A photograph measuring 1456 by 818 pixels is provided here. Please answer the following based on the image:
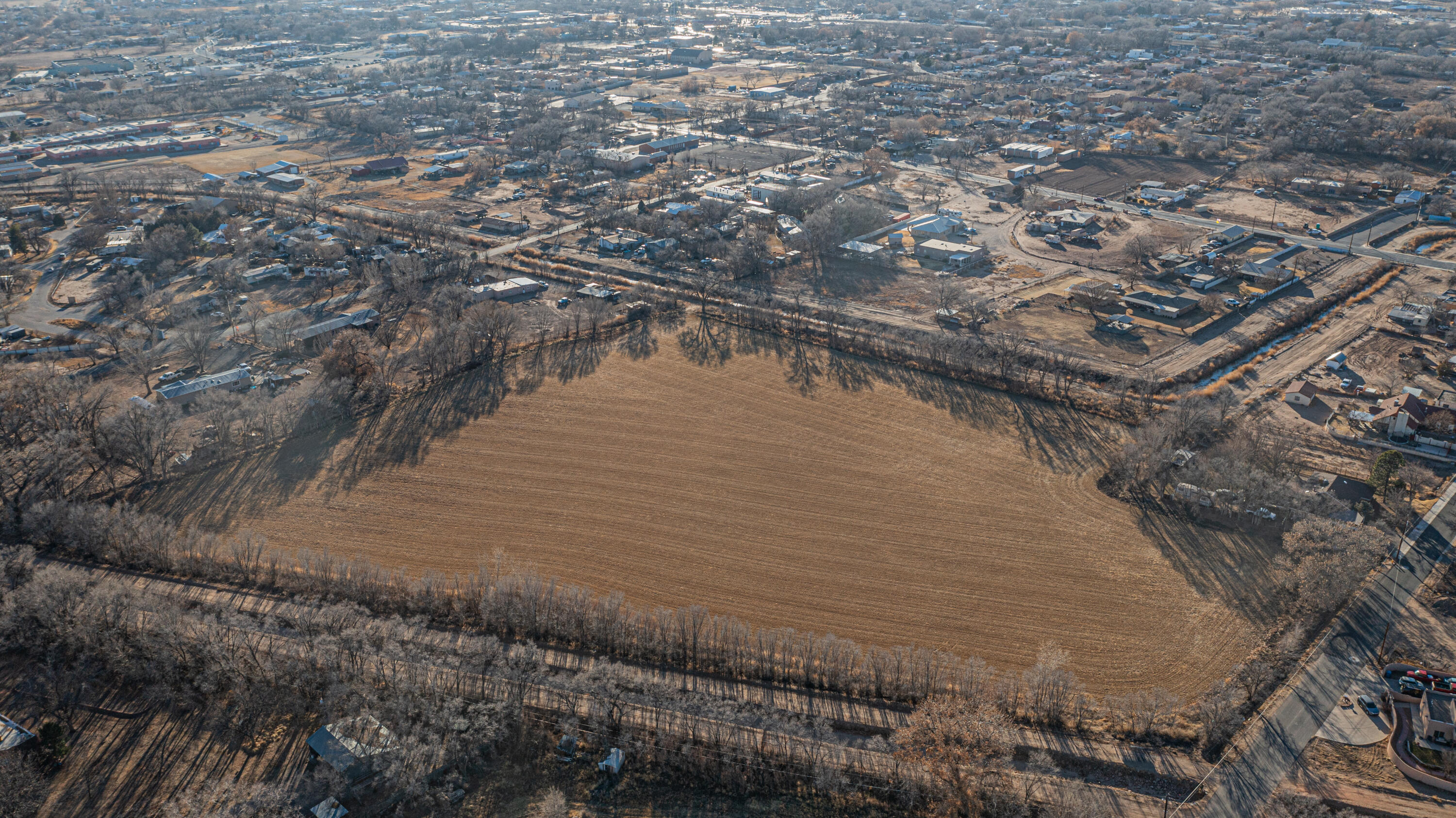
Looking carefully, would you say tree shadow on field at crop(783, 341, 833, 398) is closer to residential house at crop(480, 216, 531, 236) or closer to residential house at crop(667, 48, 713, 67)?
residential house at crop(480, 216, 531, 236)

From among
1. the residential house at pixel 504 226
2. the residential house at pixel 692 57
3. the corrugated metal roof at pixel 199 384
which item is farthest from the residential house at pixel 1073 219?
the residential house at pixel 692 57

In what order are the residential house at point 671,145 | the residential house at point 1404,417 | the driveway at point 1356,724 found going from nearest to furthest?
1. the driveway at point 1356,724
2. the residential house at point 1404,417
3. the residential house at point 671,145

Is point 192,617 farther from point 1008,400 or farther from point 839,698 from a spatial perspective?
point 1008,400

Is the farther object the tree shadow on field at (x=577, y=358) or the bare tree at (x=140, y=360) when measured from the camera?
the tree shadow on field at (x=577, y=358)

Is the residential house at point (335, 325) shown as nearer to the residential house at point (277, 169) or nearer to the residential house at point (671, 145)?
the residential house at point (277, 169)

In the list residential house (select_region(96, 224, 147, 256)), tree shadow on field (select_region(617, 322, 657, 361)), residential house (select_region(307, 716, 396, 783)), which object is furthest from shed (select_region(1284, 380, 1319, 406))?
residential house (select_region(96, 224, 147, 256))

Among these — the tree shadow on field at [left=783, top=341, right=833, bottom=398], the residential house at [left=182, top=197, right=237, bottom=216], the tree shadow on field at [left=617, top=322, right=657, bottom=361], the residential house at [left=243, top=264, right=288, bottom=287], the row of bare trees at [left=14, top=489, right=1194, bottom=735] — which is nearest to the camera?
the row of bare trees at [left=14, top=489, right=1194, bottom=735]
